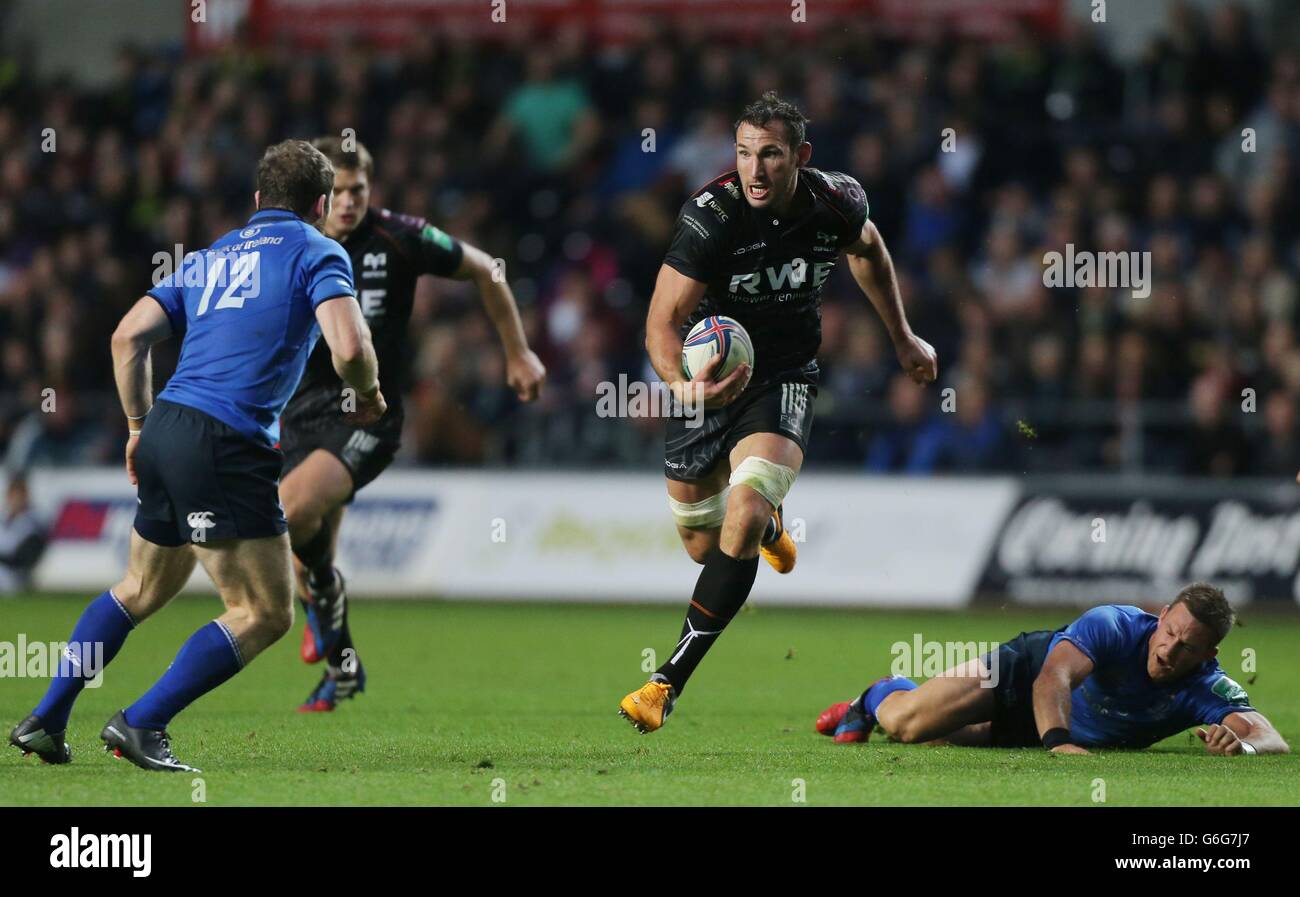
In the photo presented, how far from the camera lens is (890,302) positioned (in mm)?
8945

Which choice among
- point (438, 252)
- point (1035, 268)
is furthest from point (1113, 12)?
point (438, 252)

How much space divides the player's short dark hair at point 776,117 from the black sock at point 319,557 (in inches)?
124

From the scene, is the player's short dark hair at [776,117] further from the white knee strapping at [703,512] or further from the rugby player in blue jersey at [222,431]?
the rugby player in blue jersey at [222,431]

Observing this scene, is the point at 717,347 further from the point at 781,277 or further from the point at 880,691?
the point at 880,691

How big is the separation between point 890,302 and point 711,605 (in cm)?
190

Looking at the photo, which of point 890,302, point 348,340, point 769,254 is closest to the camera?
point 348,340

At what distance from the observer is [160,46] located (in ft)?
73.7

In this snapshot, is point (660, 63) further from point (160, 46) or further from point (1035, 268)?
point (160, 46)

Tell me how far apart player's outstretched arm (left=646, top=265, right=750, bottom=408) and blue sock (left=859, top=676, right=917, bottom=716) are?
154 cm

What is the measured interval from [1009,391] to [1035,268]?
1.31 metres

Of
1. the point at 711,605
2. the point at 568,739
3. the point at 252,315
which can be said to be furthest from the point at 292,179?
the point at 568,739

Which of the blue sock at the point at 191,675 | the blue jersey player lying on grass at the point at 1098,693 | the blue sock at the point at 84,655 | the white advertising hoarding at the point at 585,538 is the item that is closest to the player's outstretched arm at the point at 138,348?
the blue sock at the point at 84,655

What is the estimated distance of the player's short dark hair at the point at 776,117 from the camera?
7.88 meters
